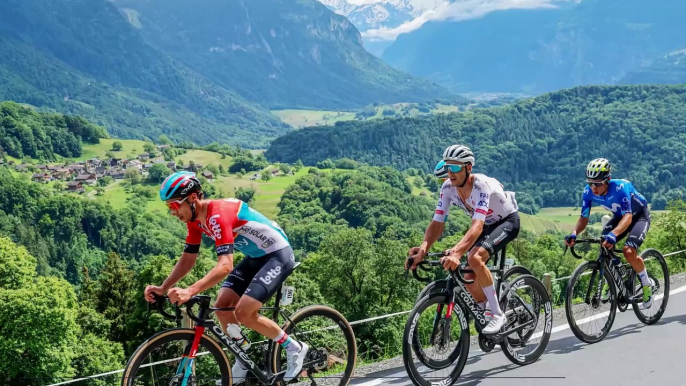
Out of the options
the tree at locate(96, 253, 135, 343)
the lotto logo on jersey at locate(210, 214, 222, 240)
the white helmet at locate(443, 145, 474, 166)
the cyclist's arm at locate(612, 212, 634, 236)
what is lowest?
the tree at locate(96, 253, 135, 343)

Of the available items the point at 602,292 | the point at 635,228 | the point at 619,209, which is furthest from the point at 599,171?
the point at 602,292

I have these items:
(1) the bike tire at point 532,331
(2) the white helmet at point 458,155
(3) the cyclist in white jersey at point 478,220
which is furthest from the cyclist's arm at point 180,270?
(1) the bike tire at point 532,331

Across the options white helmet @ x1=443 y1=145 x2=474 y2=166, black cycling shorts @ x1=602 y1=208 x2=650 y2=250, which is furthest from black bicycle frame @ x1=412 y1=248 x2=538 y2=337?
black cycling shorts @ x1=602 y1=208 x2=650 y2=250

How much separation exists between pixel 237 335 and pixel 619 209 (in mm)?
5946

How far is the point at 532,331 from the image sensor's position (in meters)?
8.60

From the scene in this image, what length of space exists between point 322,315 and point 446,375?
1.42 m

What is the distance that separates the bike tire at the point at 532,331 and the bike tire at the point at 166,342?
317cm

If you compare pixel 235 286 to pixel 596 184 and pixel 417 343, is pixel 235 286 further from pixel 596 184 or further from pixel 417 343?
pixel 596 184

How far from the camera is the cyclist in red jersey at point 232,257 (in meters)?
6.19

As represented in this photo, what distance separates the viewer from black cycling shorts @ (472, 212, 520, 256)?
7.89 metres

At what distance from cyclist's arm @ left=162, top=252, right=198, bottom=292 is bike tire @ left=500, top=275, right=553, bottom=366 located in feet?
11.4

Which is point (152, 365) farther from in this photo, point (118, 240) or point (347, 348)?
point (118, 240)

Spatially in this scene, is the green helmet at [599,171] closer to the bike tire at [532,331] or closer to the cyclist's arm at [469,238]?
the bike tire at [532,331]

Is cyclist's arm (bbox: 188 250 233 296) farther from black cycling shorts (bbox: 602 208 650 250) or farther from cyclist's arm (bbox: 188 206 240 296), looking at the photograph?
black cycling shorts (bbox: 602 208 650 250)
